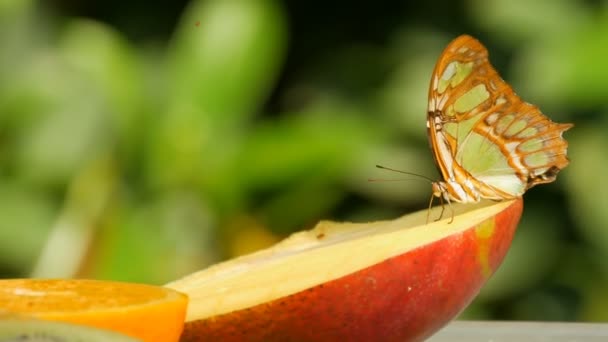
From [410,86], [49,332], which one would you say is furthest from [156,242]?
[49,332]

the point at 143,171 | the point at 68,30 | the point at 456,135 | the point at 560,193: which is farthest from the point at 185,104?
the point at 456,135

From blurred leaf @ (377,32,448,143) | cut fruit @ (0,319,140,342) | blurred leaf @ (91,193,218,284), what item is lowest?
blurred leaf @ (91,193,218,284)

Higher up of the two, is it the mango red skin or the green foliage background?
the mango red skin

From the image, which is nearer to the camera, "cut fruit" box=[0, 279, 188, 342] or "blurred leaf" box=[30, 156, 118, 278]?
"cut fruit" box=[0, 279, 188, 342]

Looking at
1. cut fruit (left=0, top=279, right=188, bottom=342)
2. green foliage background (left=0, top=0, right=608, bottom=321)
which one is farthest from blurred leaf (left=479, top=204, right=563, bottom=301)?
cut fruit (left=0, top=279, right=188, bottom=342)

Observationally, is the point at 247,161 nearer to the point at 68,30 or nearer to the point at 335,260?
the point at 68,30

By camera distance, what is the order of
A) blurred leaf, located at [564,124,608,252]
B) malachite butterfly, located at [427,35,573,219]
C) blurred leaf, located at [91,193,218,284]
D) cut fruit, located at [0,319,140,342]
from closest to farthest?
cut fruit, located at [0,319,140,342] → malachite butterfly, located at [427,35,573,219] → blurred leaf, located at [91,193,218,284] → blurred leaf, located at [564,124,608,252]

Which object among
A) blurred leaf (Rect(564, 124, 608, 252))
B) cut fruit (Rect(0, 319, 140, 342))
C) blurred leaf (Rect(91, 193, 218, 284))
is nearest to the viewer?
cut fruit (Rect(0, 319, 140, 342))

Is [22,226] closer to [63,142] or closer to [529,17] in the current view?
[63,142]

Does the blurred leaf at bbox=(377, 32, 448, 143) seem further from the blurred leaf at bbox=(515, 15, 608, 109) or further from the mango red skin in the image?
the mango red skin
